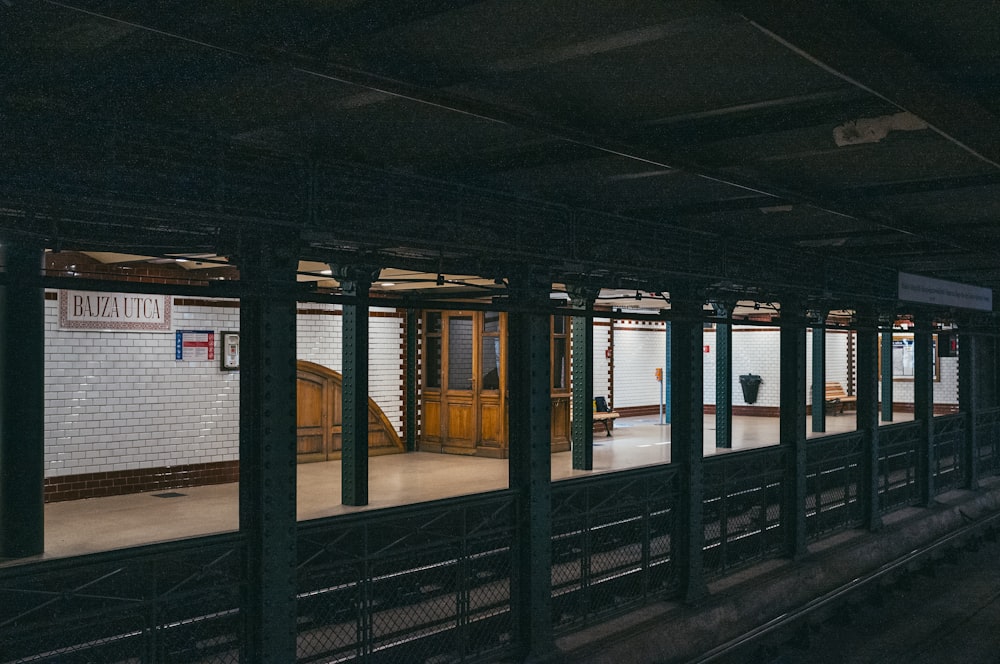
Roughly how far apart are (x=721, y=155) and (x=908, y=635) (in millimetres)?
6458

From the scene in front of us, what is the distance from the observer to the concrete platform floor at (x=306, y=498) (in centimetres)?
888

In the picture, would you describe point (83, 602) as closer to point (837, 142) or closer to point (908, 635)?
point (837, 142)

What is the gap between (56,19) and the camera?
11.4 ft

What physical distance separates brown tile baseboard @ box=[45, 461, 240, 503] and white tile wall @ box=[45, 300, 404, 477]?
0.25ft

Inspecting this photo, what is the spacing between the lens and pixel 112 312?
37.3 feet

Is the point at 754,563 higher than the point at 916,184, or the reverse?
the point at 916,184

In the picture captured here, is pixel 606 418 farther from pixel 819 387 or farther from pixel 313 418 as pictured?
pixel 313 418

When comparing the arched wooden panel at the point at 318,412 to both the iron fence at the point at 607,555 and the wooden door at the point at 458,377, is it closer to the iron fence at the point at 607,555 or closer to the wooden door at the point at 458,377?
the wooden door at the point at 458,377

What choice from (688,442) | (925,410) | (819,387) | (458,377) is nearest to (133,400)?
(458,377)

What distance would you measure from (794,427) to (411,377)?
7931 millimetres

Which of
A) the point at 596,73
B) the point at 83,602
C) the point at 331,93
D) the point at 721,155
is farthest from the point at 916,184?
the point at 83,602

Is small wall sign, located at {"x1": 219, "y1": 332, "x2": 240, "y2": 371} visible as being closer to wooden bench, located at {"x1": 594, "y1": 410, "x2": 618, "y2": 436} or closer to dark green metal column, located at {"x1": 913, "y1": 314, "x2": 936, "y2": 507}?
wooden bench, located at {"x1": 594, "y1": 410, "x2": 618, "y2": 436}

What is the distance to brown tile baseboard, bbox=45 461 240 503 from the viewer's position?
11.0 meters

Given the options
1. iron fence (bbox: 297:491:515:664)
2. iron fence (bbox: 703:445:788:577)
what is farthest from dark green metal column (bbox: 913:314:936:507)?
iron fence (bbox: 297:491:515:664)
